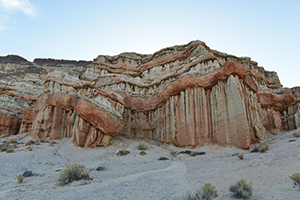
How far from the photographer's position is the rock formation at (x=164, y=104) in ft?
52.3

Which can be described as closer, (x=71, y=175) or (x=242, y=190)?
(x=242, y=190)

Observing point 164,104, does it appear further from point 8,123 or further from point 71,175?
Answer: point 8,123

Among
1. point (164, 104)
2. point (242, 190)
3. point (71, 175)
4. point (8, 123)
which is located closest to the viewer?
point (242, 190)

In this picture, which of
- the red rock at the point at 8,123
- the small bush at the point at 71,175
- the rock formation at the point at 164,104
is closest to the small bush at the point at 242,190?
the small bush at the point at 71,175

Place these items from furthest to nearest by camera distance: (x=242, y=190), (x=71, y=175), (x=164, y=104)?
(x=164, y=104) < (x=71, y=175) < (x=242, y=190)

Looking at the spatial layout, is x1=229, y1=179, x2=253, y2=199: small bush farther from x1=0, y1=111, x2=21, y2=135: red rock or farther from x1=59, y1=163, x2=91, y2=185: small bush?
x1=0, y1=111, x2=21, y2=135: red rock

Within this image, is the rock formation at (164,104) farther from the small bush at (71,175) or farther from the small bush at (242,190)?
the small bush at (242,190)

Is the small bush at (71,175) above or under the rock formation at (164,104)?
under

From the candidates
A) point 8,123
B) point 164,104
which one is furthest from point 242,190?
point 8,123

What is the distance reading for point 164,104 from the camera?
2255 cm

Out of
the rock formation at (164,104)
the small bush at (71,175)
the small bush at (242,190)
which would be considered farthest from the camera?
the rock formation at (164,104)

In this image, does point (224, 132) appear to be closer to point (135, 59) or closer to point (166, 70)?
point (166, 70)

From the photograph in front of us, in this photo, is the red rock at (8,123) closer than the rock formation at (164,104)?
No

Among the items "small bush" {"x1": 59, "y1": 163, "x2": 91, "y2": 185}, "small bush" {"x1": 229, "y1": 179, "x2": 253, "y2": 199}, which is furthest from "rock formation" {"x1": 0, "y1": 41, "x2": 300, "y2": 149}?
"small bush" {"x1": 229, "y1": 179, "x2": 253, "y2": 199}
